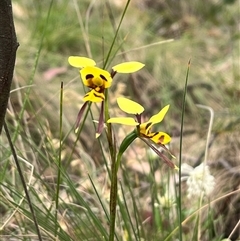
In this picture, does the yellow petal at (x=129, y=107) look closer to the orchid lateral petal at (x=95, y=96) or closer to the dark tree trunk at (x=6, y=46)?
the orchid lateral petal at (x=95, y=96)

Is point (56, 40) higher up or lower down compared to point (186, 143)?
higher up

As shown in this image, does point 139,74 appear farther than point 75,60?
Yes

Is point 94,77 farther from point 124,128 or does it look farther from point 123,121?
point 124,128

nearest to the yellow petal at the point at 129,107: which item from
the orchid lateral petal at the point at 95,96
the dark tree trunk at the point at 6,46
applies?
the orchid lateral petal at the point at 95,96

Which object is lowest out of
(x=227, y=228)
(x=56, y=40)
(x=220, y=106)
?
(x=227, y=228)

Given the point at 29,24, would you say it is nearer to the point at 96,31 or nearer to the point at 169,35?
the point at 96,31

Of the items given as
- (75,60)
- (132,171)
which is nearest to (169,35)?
(132,171)

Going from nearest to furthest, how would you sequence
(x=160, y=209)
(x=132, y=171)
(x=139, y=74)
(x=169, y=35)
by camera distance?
(x=160, y=209), (x=132, y=171), (x=139, y=74), (x=169, y=35)
